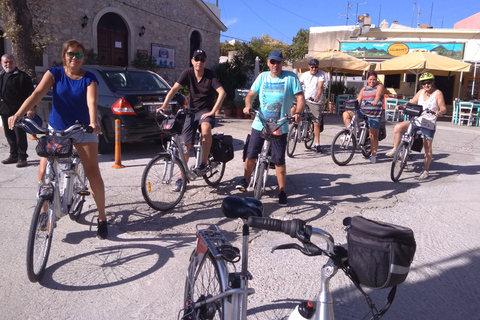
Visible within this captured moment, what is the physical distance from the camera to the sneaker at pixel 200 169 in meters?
5.49

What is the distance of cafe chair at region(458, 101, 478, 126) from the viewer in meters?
16.0

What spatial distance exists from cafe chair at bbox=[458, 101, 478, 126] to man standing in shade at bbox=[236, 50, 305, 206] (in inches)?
529

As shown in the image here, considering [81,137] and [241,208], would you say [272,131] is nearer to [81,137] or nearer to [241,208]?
[81,137]

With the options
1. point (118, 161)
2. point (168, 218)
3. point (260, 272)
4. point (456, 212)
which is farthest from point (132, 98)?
point (456, 212)

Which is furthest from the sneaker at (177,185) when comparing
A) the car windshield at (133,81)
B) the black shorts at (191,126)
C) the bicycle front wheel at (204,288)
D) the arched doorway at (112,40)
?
the arched doorway at (112,40)

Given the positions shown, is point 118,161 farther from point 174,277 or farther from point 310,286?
point 310,286

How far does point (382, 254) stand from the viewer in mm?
1681

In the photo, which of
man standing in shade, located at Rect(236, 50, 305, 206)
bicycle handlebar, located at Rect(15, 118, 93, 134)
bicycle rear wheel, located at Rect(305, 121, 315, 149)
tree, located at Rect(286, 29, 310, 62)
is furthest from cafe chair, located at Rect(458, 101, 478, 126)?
tree, located at Rect(286, 29, 310, 62)

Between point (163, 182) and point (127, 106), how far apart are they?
9.83ft

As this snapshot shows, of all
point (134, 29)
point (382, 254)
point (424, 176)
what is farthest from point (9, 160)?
point (134, 29)

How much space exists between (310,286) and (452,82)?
76.7ft

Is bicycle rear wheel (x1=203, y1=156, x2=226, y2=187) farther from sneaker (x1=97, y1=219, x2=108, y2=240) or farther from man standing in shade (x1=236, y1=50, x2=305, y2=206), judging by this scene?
sneaker (x1=97, y1=219, x2=108, y2=240)

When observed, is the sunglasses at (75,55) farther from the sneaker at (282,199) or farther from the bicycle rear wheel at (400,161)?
the bicycle rear wheel at (400,161)

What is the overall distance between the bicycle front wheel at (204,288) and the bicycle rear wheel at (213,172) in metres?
3.32
